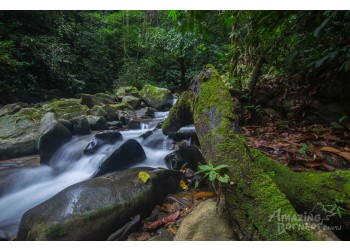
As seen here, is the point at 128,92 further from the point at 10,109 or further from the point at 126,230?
the point at 126,230

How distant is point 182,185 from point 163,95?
384cm

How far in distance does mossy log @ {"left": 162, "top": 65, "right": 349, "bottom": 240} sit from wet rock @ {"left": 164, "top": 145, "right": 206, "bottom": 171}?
58 cm

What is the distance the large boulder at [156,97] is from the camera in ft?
18.2

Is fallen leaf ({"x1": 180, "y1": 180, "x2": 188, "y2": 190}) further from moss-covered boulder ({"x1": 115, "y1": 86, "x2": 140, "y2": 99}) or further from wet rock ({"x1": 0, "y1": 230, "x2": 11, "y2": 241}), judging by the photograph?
moss-covered boulder ({"x1": 115, "y1": 86, "x2": 140, "y2": 99})

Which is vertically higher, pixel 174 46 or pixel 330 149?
pixel 174 46

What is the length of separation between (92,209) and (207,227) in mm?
681

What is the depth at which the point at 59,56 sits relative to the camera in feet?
8.06

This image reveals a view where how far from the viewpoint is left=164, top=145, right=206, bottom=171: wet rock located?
6.85 feet

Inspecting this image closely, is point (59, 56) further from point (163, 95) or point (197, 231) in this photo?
point (163, 95)

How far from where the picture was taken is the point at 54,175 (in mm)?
2291

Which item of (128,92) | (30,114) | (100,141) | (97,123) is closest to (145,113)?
(128,92)

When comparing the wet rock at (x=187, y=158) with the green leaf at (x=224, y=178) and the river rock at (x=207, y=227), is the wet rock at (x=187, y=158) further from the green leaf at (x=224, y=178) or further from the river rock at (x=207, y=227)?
the green leaf at (x=224, y=178)

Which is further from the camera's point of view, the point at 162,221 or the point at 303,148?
the point at 303,148
